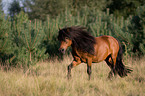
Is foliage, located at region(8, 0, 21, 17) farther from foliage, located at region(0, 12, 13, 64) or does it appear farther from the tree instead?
foliage, located at region(0, 12, 13, 64)

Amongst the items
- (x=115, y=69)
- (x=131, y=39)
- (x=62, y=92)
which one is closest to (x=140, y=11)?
(x=131, y=39)

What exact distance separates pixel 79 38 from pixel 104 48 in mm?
970

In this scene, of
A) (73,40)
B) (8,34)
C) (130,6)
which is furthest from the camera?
(130,6)

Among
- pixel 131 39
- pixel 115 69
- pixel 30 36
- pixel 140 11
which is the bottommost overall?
pixel 115 69

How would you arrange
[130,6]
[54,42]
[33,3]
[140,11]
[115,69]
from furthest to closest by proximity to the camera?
1. [130,6]
2. [33,3]
3. [54,42]
4. [140,11]
5. [115,69]

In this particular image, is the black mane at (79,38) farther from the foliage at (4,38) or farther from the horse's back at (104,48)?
the foliage at (4,38)

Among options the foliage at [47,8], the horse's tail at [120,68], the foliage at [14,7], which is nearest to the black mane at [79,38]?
the horse's tail at [120,68]

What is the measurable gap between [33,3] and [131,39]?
14263 millimetres

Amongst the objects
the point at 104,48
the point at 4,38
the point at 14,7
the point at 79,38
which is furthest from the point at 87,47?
the point at 14,7

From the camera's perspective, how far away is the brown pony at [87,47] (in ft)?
15.0

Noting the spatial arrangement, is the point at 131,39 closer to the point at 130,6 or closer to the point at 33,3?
the point at 33,3

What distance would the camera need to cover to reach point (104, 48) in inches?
206

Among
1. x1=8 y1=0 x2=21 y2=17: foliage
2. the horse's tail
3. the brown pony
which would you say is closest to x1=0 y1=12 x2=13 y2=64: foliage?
the brown pony

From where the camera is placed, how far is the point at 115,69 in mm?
5656
